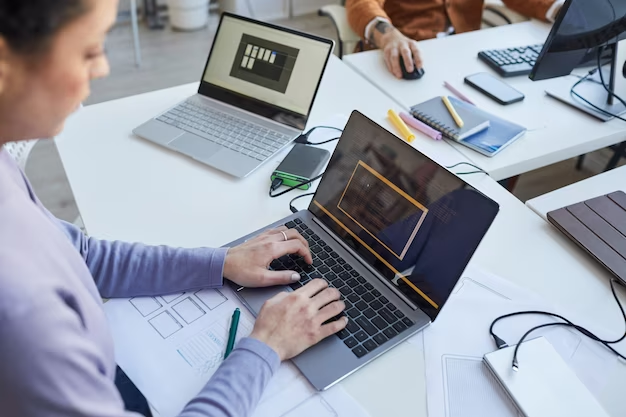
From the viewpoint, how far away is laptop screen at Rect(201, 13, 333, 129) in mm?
1179

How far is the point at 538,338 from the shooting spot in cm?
78

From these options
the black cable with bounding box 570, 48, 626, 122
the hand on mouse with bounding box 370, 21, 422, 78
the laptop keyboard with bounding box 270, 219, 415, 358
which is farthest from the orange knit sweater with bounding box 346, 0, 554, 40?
the laptop keyboard with bounding box 270, 219, 415, 358

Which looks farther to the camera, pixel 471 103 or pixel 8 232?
pixel 471 103

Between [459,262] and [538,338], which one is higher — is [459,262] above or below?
above

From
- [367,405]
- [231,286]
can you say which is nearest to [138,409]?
[231,286]

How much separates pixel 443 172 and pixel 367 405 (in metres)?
0.36

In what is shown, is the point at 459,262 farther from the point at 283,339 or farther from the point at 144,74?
the point at 144,74

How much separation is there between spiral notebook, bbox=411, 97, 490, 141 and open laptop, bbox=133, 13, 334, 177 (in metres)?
0.30

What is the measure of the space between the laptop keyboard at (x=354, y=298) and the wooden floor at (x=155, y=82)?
146 cm

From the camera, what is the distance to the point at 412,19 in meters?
2.03

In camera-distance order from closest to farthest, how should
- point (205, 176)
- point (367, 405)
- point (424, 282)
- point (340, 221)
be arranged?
point (367, 405)
point (424, 282)
point (340, 221)
point (205, 176)

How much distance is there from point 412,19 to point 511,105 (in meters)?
0.82

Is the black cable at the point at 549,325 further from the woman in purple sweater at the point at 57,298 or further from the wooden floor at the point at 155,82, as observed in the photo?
the wooden floor at the point at 155,82

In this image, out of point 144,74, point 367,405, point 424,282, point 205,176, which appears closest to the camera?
point 367,405
